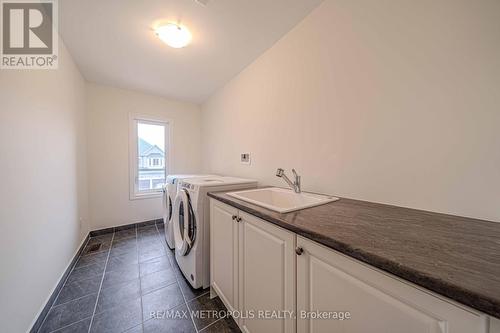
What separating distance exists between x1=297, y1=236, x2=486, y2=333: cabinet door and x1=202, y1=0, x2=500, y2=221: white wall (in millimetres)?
710

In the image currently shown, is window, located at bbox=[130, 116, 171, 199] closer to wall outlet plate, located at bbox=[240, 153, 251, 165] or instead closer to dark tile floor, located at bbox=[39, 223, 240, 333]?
dark tile floor, located at bbox=[39, 223, 240, 333]

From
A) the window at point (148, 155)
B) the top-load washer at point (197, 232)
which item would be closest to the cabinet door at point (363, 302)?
the top-load washer at point (197, 232)

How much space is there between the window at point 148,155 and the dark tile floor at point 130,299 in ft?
3.97

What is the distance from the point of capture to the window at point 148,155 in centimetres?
305

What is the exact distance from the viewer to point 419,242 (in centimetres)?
59

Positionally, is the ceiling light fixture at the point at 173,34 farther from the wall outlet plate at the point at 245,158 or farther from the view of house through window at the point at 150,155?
the view of house through window at the point at 150,155

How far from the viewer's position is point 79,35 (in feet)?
5.58

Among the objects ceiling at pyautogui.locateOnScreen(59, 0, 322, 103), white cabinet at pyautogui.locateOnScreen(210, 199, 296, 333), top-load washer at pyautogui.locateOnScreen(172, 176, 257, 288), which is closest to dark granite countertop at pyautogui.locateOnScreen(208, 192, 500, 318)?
white cabinet at pyautogui.locateOnScreen(210, 199, 296, 333)

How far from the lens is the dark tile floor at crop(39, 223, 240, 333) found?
1.25 meters

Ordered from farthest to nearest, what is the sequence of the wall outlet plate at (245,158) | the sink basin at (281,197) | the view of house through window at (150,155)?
the view of house through window at (150,155) → the wall outlet plate at (245,158) → the sink basin at (281,197)

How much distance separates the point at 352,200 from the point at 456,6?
3.64ft

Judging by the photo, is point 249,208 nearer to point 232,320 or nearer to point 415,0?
point 232,320

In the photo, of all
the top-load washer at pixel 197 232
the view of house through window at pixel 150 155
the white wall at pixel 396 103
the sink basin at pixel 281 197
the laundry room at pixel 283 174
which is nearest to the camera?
the laundry room at pixel 283 174

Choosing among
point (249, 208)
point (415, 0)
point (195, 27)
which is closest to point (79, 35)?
point (195, 27)
